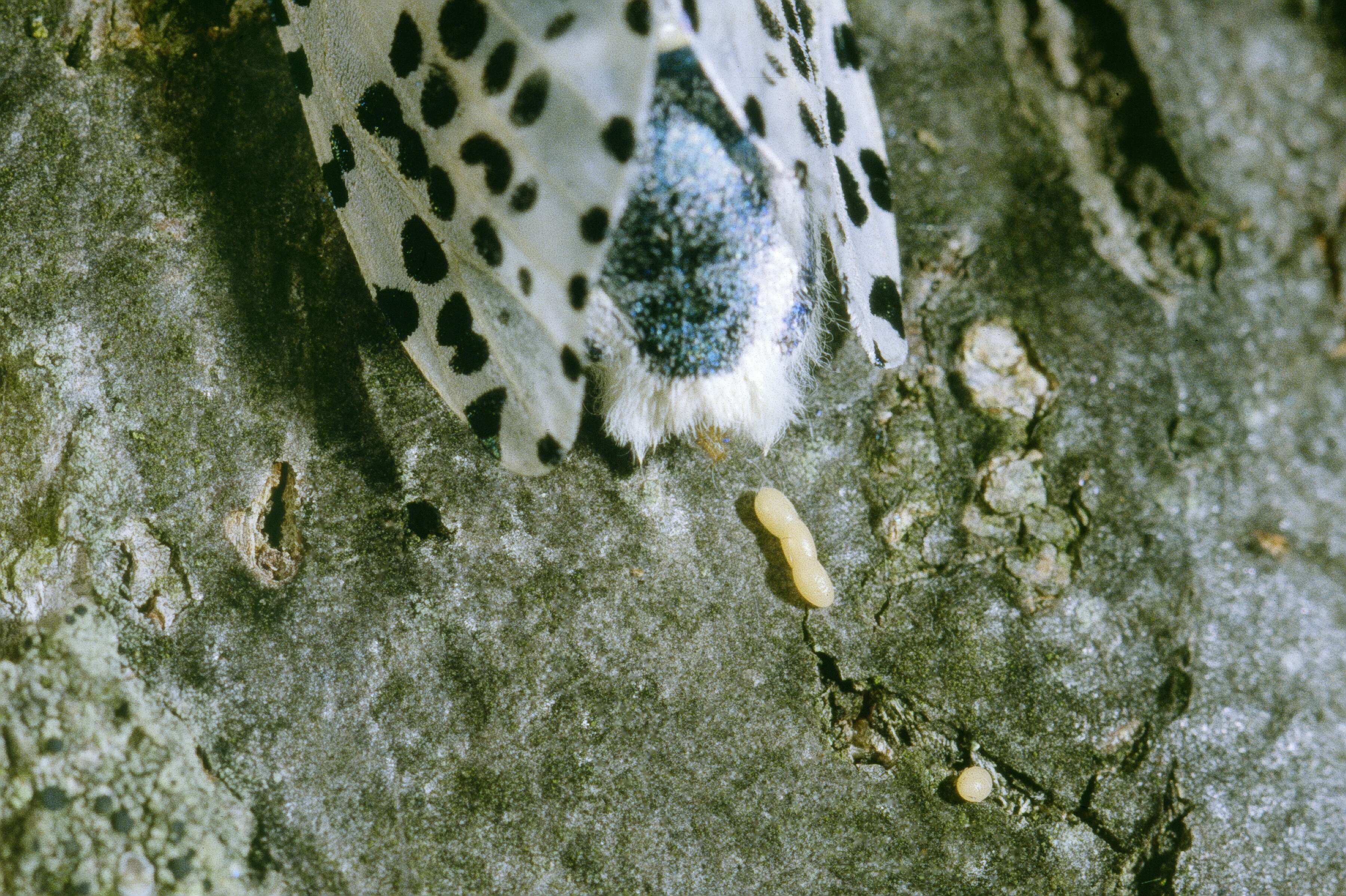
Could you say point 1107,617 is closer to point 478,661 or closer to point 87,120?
point 478,661

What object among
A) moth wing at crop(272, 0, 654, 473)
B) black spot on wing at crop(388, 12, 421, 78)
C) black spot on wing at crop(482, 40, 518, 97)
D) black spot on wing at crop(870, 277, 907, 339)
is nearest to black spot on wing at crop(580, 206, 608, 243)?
moth wing at crop(272, 0, 654, 473)

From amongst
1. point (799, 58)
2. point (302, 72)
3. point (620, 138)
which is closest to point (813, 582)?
point (620, 138)

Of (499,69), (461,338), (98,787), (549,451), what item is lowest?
(98,787)

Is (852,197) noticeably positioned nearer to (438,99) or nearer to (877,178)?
(877,178)

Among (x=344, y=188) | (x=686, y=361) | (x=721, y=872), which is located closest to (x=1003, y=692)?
(x=721, y=872)

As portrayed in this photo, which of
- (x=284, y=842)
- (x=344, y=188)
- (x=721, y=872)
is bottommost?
(x=721, y=872)

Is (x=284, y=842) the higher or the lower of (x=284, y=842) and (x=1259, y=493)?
the lower

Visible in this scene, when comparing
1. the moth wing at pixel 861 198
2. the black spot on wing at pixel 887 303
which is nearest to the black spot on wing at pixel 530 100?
the moth wing at pixel 861 198

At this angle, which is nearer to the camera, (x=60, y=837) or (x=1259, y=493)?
(x=60, y=837)
